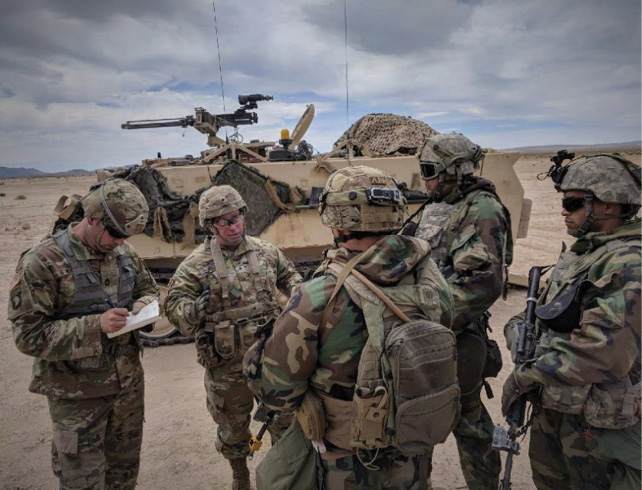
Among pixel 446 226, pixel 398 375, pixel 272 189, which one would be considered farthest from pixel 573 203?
pixel 272 189

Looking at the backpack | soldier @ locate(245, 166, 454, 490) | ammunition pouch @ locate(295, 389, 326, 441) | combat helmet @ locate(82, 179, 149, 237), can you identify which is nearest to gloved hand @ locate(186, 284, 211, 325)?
combat helmet @ locate(82, 179, 149, 237)

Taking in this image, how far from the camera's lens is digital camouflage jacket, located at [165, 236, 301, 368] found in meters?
3.14

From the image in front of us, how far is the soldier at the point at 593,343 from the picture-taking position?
2002mm

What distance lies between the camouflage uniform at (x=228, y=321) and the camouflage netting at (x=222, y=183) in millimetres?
3251

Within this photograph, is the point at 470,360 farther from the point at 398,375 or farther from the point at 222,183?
the point at 222,183

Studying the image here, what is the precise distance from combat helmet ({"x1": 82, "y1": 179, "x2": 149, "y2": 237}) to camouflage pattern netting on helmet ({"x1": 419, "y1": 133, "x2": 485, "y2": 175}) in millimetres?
1982

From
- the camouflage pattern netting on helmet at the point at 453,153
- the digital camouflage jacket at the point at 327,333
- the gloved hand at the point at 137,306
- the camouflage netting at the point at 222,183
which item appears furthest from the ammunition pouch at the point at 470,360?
the camouflage netting at the point at 222,183

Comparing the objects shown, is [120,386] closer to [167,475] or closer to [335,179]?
[167,475]

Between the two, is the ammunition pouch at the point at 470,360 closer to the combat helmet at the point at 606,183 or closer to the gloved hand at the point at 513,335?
the gloved hand at the point at 513,335

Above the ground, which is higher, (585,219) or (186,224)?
(585,219)

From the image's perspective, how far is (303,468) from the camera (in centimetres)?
202

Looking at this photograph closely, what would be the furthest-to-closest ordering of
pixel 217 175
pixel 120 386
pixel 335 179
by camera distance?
1. pixel 217 175
2. pixel 120 386
3. pixel 335 179

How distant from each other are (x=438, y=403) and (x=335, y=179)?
1.01m

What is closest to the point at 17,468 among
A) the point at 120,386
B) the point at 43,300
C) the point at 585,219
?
the point at 120,386
